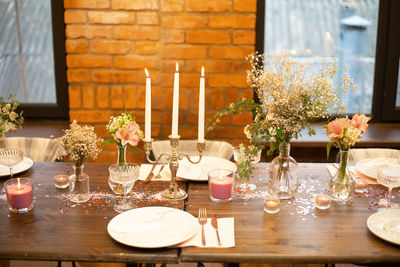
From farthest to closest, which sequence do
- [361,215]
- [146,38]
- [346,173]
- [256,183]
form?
[146,38], [256,183], [346,173], [361,215]

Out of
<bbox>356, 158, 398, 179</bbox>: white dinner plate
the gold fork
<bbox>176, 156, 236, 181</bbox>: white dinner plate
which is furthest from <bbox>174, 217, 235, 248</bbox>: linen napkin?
<bbox>356, 158, 398, 179</bbox>: white dinner plate

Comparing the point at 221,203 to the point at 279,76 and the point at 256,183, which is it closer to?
the point at 256,183

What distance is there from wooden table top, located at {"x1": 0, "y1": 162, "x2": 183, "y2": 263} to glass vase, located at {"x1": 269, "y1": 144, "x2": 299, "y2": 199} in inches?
14.7

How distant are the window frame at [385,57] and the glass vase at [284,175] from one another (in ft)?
4.38

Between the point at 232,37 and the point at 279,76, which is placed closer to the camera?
the point at 279,76

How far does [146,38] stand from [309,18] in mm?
1171

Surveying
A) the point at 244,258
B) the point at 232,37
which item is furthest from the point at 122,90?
the point at 244,258

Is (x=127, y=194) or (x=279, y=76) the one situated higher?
(x=279, y=76)

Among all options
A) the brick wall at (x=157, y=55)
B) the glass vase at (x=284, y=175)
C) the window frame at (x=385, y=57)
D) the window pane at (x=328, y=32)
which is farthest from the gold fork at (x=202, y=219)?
the window pane at (x=328, y=32)

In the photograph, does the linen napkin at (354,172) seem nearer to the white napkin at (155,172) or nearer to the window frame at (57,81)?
the white napkin at (155,172)

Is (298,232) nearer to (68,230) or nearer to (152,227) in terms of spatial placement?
(152,227)

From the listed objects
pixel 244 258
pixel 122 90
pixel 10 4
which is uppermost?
pixel 10 4

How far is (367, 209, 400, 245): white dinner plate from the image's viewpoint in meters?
1.45

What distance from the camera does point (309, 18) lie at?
321 cm
